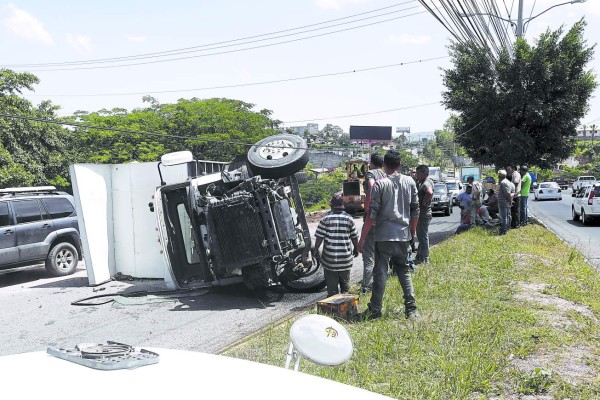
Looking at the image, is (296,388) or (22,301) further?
(22,301)

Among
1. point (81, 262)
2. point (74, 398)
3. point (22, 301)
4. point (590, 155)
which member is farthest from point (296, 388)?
point (590, 155)

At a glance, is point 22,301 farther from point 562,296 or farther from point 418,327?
point 562,296

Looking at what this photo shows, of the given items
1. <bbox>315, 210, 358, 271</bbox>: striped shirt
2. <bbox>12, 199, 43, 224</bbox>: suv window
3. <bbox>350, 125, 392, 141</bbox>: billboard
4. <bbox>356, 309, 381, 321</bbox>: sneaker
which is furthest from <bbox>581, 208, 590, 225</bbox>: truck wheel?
<bbox>350, 125, 392, 141</bbox>: billboard

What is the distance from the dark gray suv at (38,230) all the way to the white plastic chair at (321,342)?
10.6 meters

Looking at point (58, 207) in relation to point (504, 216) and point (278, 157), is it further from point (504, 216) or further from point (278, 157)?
point (504, 216)

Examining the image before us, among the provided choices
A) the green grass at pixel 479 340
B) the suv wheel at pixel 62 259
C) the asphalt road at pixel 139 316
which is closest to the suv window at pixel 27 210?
the suv wheel at pixel 62 259

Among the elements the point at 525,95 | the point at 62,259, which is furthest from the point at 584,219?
the point at 62,259

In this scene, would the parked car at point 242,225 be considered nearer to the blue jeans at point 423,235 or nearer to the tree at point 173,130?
the blue jeans at point 423,235

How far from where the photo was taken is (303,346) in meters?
2.44

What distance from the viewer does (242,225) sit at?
881 centimetres

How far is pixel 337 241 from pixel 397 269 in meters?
1.12

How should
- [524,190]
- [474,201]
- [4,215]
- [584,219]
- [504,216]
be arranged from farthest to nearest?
[584,219], [474,201], [524,190], [504,216], [4,215]

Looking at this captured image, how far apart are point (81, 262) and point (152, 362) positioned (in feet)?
44.2

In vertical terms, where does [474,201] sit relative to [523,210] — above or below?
above
